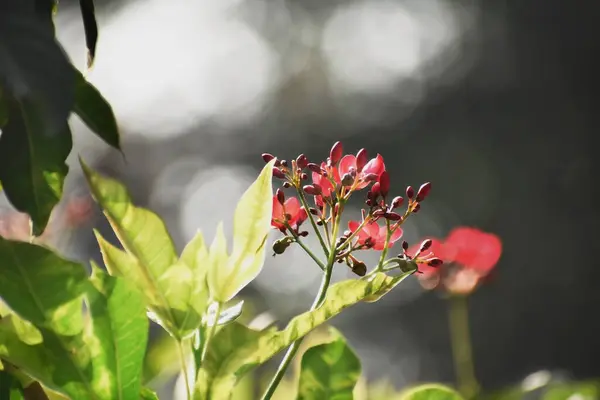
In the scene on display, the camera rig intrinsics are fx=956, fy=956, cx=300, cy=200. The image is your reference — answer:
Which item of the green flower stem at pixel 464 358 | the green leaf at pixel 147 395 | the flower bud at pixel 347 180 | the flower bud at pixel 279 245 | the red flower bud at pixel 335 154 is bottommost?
the green leaf at pixel 147 395

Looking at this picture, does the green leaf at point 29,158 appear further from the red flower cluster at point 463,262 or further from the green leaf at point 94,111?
the red flower cluster at point 463,262

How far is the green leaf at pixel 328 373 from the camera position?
1.78 ft

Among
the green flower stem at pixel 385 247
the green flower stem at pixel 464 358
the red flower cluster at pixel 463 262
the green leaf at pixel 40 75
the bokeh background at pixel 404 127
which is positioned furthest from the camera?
the bokeh background at pixel 404 127

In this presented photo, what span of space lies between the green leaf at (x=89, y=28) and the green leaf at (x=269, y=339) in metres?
0.18

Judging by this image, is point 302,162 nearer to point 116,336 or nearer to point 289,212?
point 289,212

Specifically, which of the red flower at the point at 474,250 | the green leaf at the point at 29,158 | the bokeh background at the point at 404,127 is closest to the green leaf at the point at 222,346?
the green leaf at the point at 29,158

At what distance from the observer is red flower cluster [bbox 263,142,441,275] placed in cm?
57

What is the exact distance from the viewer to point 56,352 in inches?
Answer: 18.6

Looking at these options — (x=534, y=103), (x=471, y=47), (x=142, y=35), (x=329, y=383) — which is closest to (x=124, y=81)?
(x=142, y=35)

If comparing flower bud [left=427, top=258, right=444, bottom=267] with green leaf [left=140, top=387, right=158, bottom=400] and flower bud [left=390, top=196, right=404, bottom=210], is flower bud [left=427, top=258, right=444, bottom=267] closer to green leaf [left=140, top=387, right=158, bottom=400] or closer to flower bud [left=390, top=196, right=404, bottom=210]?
flower bud [left=390, top=196, right=404, bottom=210]

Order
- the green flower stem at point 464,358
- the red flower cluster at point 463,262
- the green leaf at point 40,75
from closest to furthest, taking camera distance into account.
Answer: the green leaf at point 40,75
the green flower stem at point 464,358
the red flower cluster at point 463,262

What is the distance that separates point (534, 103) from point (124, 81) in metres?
3.61

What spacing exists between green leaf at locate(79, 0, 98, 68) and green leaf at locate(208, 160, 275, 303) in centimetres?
13

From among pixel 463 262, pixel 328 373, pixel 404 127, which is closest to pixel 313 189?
pixel 328 373
